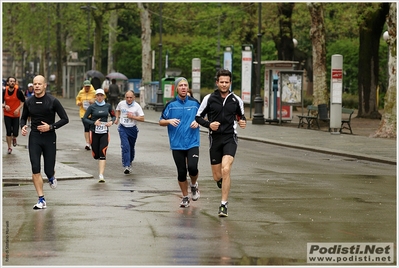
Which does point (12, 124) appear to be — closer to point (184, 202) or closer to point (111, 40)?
point (184, 202)

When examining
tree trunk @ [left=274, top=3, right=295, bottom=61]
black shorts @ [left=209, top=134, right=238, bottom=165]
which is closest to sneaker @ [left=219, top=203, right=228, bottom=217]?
black shorts @ [left=209, top=134, right=238, bottom=165]

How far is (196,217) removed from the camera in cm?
1165

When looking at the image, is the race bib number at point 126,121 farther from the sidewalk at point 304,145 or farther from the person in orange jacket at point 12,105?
the person in orange jacket at point 12,105

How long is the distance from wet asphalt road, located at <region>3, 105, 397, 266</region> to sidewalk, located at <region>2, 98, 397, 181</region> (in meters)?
0.78

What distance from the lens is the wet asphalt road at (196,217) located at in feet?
29.6

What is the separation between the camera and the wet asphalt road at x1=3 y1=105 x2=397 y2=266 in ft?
29.6

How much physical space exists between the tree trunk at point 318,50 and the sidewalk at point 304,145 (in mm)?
1841

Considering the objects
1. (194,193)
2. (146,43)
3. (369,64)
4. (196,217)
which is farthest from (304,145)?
(146,43)

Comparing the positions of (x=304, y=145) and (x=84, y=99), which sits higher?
(x=84, y=99)

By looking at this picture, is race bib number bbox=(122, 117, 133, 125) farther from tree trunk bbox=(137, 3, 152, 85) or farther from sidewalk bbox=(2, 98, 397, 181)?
tree trunk bbox=(137, 3, 152, 85)

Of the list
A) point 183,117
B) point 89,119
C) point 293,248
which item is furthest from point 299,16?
point 293,248

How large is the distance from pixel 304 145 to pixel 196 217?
14154mm

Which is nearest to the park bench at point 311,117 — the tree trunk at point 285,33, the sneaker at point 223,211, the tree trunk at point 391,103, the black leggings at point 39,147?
the tree trunk at point 391,103

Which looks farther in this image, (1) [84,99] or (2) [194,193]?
(1) [84,99]
